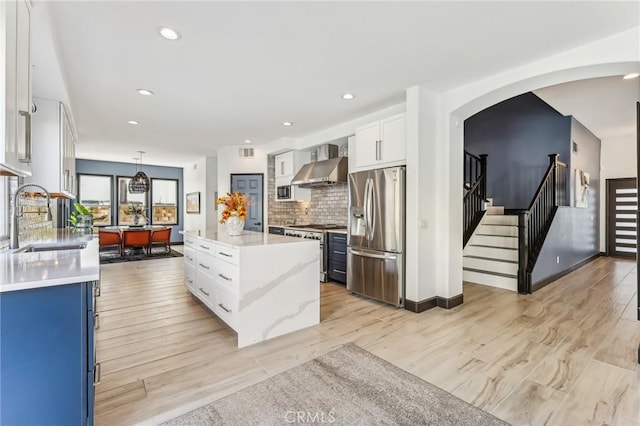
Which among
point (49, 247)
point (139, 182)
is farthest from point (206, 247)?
point (139, 182)

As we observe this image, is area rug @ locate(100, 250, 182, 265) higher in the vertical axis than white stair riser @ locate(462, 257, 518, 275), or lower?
lower

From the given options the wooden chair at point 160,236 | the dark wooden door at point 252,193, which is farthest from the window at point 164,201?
the dark wooden door at point 252,193

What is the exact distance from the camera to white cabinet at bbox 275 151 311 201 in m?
6.32

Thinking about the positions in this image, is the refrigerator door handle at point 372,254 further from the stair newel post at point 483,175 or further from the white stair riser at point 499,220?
the stair newel post at point 483,175

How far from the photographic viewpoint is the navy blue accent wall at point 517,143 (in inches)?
243

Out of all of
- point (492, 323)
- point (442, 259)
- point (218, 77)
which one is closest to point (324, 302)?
point (442, 259)

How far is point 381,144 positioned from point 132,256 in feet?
22.4

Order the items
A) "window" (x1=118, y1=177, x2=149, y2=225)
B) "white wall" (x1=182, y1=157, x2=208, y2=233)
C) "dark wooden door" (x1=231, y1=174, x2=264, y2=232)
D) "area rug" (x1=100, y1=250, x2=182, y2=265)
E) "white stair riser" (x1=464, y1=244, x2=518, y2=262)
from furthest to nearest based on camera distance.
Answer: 1. "window" (x1=118, y1=177, x2=149, y2=225)
2. "white wall" (x1=182, y1=157, x2=208, y2=233)
3. "area rug" (x1=100, y1=250, x2=182, y2=265)
4. "dark wooden door" (x1=231, y1=174, x2=264, y2=232)
5. "white stair riser" (x1=464, y1=244, x2=518, y2=262)

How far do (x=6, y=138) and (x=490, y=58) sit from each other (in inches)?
143

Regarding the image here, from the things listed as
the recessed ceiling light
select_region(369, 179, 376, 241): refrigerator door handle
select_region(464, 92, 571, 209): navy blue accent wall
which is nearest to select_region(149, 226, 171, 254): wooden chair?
select_region(369, 179, 376, 241): refrigerator door handle

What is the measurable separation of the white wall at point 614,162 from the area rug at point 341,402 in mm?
8836

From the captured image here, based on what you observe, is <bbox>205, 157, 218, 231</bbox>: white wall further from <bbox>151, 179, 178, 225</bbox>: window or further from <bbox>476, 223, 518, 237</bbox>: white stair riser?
<bbox>476, 223, 518, 237</bbox>: white stair riser

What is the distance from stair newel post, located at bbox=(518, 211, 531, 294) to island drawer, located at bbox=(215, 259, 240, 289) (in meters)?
4.08

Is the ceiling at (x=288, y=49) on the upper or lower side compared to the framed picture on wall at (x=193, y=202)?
upper
